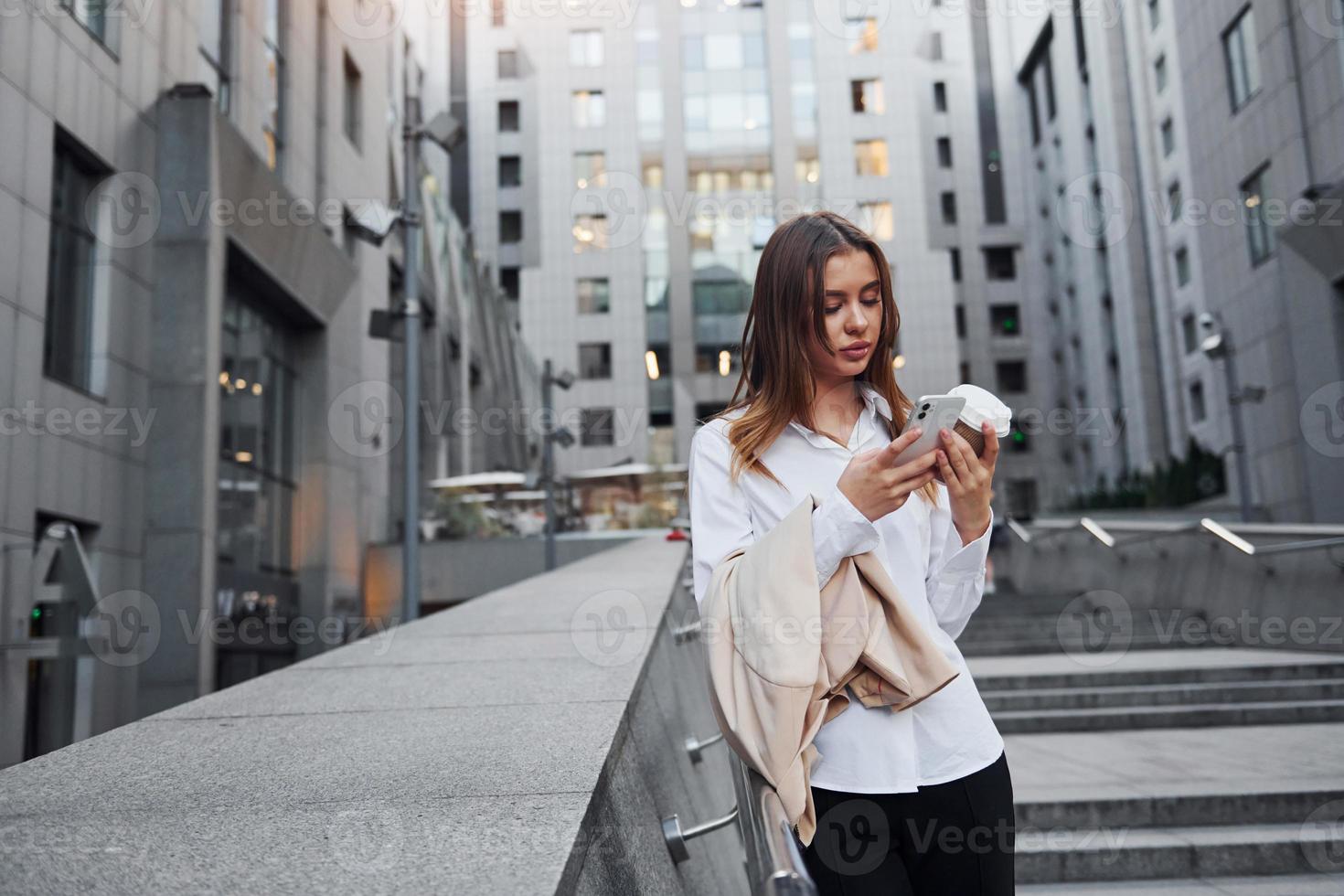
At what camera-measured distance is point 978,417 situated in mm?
1939

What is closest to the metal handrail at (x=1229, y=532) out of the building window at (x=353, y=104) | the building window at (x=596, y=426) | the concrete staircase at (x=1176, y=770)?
the concrete staircase at (x=1176, y=770)

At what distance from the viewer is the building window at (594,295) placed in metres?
47.4

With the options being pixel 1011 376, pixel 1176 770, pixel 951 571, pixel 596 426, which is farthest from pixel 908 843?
pixel 1011 376

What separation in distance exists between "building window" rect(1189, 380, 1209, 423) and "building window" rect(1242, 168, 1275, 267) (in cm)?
1905

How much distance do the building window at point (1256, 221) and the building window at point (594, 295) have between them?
27.8m

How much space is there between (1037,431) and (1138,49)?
62.1 feet

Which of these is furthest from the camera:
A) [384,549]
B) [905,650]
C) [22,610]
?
[384,549]

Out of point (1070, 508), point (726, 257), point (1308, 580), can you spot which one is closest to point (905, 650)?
point (1308, 580)

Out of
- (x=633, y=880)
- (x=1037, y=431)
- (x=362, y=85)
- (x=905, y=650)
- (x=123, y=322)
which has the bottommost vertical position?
(x=633, y=880)

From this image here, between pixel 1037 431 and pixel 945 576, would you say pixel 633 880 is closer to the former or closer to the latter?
pixel 945 576

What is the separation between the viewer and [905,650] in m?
2.01

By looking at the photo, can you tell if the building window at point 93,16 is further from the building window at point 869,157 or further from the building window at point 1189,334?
the building window at point 1189,334

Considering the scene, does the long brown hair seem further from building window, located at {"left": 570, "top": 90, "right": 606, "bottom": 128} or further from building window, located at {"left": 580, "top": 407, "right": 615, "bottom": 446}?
building window, located at {"left": 570, "top": 90, "right": 606, "bottom": 128}

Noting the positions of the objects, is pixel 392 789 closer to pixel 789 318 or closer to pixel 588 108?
pixel 789 318
